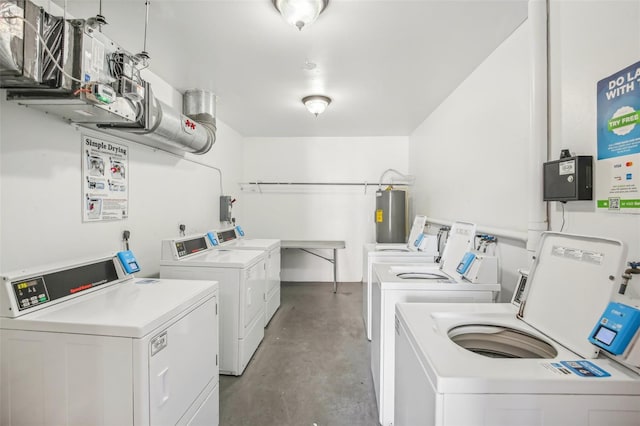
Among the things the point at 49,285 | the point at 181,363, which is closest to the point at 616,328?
the point at 181,363

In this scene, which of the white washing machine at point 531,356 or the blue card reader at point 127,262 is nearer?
the white washing machine at point 531,356

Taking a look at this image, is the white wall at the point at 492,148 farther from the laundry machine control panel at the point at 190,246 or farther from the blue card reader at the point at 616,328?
the laundry machine control panel at the point at 190,246

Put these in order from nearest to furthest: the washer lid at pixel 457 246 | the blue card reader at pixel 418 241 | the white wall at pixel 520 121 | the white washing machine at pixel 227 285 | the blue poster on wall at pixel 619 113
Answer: the blue poster on wall at pixel 619 113, the white wall at pixel 520 121, the washer lid at pixel 457 246, the white washing machine at pixel 227 285, the blue card reader at pixel 418 241

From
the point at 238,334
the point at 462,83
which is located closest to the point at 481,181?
the point at 462,83

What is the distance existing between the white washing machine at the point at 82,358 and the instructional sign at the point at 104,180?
64 cm

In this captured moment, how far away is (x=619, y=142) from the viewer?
3.30 feet

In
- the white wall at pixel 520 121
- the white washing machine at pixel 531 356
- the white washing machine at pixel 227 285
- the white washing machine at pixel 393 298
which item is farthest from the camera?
the white washing machine at pixel 227 285

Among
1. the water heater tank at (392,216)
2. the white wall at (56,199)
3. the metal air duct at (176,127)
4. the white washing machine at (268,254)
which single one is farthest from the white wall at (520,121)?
the white wall at (56,199)

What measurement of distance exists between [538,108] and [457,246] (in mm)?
945

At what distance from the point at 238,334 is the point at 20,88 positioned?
1866 millimetres

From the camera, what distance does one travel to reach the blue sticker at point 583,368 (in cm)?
73

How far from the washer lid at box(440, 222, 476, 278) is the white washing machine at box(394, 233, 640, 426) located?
1.93 ft

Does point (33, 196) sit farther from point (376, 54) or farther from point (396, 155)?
point (396, 155)

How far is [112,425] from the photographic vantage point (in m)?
0.99
